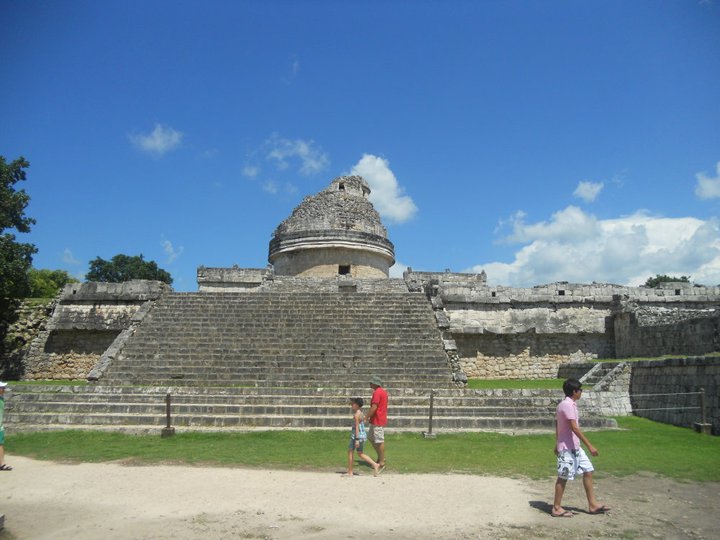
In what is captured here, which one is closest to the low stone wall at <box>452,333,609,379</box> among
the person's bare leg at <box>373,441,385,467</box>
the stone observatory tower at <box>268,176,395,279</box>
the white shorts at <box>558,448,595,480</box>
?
the stone observatory tower at <box>268,176,395,279</box>

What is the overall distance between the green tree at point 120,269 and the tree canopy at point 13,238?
109 ft

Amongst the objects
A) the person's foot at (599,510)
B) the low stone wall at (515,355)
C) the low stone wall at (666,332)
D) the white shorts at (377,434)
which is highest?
the low stone wall at (666,332)

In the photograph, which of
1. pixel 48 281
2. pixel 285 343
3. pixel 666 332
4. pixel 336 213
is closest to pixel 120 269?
pixel 48 281

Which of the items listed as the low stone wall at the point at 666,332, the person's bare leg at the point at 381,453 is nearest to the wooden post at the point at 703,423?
the low stone wall at the point at 666,332

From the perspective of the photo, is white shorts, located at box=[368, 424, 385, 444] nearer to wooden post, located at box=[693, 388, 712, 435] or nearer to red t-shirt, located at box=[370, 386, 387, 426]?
red t-shirt, located at box=[370, 386, 387, 426]

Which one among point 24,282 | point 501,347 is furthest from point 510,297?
point 24,282

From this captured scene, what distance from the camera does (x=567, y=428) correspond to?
18.1 ft

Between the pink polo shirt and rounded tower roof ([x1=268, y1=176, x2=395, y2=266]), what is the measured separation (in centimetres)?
1952

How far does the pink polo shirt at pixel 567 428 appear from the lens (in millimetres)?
5438

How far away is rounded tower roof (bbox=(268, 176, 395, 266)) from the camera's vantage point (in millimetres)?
24891

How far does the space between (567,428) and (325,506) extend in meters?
2.66

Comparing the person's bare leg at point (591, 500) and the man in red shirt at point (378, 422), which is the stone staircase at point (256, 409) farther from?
the person's bare leg at point (591, 500)

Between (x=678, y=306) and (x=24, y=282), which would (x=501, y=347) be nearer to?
(x=678, y=306)

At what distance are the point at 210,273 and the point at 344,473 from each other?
20072 mm
